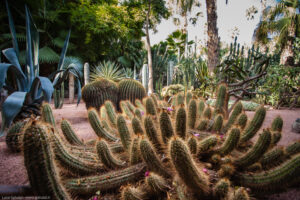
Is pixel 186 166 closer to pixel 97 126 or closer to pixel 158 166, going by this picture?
pixel 158 166

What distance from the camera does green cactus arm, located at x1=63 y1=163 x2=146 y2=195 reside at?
968 mm

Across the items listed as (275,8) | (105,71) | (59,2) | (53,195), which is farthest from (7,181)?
(275,8)

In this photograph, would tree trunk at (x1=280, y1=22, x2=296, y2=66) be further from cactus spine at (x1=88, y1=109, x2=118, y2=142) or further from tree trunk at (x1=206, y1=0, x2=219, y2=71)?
cactus spine at (x1=88, y1=109, x2=118, y2=142)

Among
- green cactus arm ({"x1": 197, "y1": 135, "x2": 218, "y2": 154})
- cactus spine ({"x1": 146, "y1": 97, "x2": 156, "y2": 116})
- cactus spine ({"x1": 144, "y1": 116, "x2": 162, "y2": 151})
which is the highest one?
cactus spine ({"x1": 146, "y1": 97, "x2": 156, "y2": 116})

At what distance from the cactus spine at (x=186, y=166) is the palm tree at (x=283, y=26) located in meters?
8.79

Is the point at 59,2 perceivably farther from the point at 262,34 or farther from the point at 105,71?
the point at 262,34

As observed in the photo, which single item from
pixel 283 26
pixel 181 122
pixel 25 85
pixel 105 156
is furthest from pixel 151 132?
pixel 283 26

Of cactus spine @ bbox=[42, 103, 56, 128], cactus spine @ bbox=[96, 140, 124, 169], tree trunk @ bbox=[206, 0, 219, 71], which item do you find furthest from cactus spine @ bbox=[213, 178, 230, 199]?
tree trunk @ bbox=[206, 0, 219, 71]

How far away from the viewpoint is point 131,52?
39.6ft

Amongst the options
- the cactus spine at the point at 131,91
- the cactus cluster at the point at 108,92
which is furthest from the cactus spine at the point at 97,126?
the cactus spine at the point at 131,91

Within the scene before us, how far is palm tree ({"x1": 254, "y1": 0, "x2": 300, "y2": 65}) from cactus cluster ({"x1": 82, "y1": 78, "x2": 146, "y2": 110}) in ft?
24.2

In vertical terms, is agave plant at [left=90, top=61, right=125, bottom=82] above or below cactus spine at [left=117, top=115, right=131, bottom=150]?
above

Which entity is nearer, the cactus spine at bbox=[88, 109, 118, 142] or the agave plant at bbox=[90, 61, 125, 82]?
the cactus spine at bbox=[88, 109, 118, 142]

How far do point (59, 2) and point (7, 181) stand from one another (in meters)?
11.2
